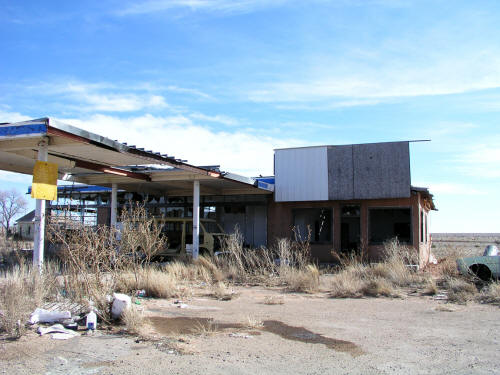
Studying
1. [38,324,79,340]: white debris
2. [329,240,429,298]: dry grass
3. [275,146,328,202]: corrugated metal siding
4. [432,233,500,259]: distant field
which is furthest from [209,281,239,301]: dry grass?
[275,146,328,202]: corrugated metal siding

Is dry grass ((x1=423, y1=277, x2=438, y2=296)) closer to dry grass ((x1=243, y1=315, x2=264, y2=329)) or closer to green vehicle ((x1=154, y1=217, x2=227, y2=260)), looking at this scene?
dry grass ((x1=243, y1=315, x2=264, y2=329))

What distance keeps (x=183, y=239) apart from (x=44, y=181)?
34.2 ft

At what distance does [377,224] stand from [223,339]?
24.5 m

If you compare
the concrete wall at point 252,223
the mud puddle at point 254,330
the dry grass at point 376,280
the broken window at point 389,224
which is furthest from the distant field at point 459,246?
the mud puddle at point 254,330

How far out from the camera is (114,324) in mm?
8531

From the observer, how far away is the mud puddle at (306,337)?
23.6ft

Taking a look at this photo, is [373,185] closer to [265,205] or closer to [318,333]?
[265,205]

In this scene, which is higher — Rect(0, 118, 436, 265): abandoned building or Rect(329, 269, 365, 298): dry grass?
Rect(0, 118, 436, 265): abandoned building

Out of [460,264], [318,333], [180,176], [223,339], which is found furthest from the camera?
[180,176]

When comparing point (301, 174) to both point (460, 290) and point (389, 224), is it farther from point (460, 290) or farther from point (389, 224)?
point (389, 224)

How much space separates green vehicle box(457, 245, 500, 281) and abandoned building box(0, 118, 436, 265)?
4974 millimetres

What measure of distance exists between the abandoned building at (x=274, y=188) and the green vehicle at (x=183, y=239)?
77 cm

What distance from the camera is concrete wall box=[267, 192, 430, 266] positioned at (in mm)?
20995

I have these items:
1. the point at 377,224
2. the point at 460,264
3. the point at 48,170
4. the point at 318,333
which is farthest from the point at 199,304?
the point at 377,224
